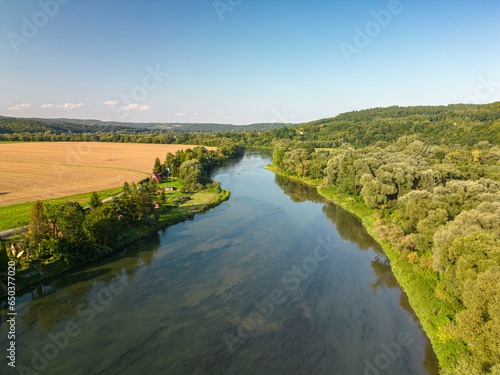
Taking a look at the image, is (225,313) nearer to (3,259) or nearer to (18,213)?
(3,259)

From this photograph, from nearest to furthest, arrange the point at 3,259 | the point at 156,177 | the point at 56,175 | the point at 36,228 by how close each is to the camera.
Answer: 1. the point at 3,259
2. the point at 36,228
3. the point at 56,175
4. the point at 156,177

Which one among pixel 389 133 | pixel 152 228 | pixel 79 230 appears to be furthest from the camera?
pixel 389 133

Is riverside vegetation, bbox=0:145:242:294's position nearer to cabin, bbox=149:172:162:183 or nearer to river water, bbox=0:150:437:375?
river water, bbox=0:150:437:375

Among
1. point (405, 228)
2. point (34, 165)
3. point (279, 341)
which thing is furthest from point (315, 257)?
point (34, 165)

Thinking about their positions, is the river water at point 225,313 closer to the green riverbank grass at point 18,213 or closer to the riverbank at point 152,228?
the riverbank at point 152,228

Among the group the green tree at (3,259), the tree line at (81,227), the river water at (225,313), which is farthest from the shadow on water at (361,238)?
the green tree at (3,259)

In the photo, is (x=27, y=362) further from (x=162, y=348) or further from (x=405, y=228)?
(x=405, y=228)

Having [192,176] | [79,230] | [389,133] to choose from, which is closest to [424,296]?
[79,230]
